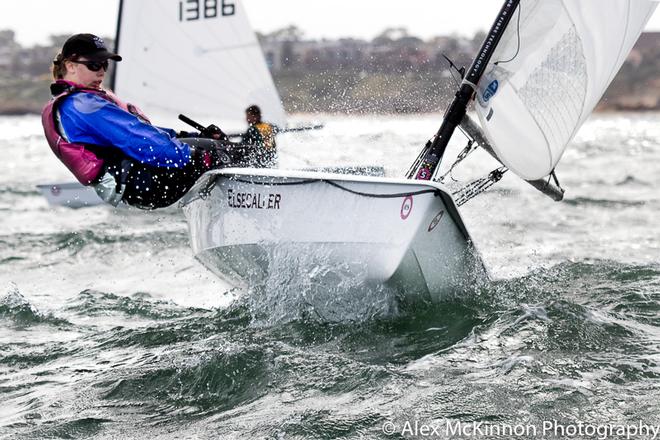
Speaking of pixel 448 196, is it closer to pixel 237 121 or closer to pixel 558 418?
pixel 558 418

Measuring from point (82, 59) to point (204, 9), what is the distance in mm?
5639

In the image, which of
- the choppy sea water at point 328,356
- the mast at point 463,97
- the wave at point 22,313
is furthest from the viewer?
the wave at point 22,313

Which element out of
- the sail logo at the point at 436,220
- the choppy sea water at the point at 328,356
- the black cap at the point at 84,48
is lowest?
the choppy sea water at the point at 328,356

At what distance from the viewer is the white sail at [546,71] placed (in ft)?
12.2

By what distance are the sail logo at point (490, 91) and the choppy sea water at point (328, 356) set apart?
0.82m

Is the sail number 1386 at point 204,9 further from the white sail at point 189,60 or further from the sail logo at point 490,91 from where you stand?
the sail logo at point 490,91

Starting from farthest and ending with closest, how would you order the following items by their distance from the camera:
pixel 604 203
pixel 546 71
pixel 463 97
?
pixel 604 203, pixel 463 97, pixel 546 71

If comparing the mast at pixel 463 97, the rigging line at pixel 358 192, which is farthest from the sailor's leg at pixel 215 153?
the mast at pixel 463 97

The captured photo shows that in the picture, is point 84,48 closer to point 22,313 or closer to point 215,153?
point 215,153

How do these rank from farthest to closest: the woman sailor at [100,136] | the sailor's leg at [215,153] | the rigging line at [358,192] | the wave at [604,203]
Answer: the wave at [604,203] → the sailor's leg at [215,153] → the woman sailor at [100,136] → the rigging line at [358,192]

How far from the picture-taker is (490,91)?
12.4 feet

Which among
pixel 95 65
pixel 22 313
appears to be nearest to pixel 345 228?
pixel 95 65

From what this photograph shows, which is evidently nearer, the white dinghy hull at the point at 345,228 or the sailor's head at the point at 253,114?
the white dinghy hull at the point at 345,228

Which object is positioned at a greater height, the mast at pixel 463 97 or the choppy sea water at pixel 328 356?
the mast at pixel 463 97
